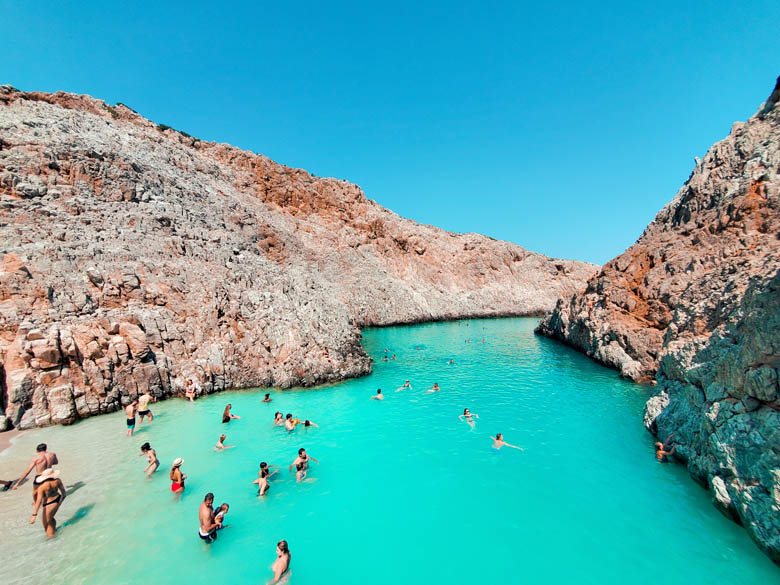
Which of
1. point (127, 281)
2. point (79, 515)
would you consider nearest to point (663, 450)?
point (79, 515)

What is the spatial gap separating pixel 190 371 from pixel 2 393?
7091 millimetres

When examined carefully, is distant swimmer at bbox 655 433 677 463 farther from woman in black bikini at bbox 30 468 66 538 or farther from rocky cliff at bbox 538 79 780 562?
woman in black bikini at bbox 30 468 66 538

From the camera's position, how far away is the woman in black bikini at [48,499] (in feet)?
27.2

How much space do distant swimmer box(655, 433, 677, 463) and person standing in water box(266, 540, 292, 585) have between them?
12783 millimetres

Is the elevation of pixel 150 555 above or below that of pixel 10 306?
below

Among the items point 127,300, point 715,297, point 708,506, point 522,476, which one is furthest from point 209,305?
point 715,297

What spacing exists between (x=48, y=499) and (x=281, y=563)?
6242 mm

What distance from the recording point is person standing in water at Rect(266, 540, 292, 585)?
7320mm

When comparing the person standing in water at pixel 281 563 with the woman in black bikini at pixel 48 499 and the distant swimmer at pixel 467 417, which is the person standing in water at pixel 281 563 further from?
the distant swimmer at pixel 467 417

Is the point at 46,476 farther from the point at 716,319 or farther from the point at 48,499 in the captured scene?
the point at 716,319

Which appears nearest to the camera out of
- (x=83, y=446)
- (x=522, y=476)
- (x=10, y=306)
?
(x=522, y=476)

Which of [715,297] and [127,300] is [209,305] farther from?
[715,297]

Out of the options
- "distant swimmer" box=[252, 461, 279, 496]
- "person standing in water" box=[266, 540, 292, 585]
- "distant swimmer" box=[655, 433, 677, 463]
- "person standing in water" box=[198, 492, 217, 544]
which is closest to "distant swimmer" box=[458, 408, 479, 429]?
"distant swimmer" box=[655, 433, 677, 463]

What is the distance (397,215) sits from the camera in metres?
80.0
